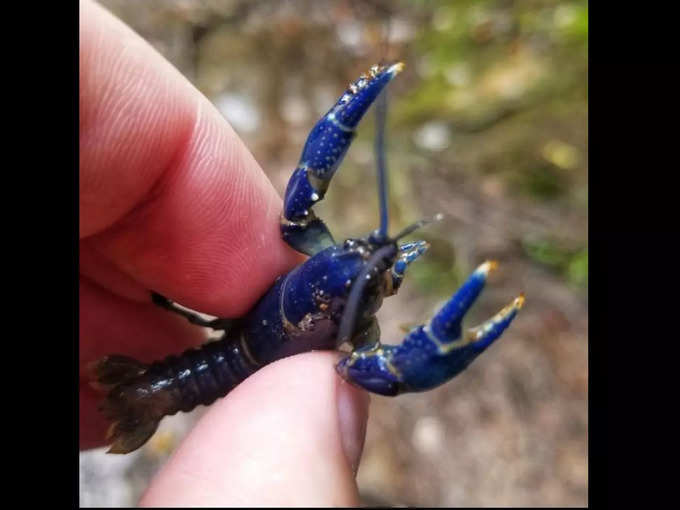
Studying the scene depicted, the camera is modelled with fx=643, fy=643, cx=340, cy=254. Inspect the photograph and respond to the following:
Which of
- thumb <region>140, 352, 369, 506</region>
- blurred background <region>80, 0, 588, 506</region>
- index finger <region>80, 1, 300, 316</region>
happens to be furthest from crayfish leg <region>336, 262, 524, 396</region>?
index finger <region>80, 1, 300, 316</region>

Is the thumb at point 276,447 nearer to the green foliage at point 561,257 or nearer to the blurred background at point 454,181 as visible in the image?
the blurred background at point 454,181

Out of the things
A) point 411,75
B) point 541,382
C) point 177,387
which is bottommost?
point 541,382

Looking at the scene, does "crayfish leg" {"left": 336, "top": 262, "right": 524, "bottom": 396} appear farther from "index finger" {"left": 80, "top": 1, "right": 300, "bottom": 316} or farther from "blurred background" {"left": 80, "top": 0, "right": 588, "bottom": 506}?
"index finger" {"left": 80, "top": 1, "right": 300, "bottom": 316}

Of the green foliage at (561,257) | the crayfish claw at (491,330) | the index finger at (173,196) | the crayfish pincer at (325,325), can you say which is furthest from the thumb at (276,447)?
the green foliage at (561,257)
